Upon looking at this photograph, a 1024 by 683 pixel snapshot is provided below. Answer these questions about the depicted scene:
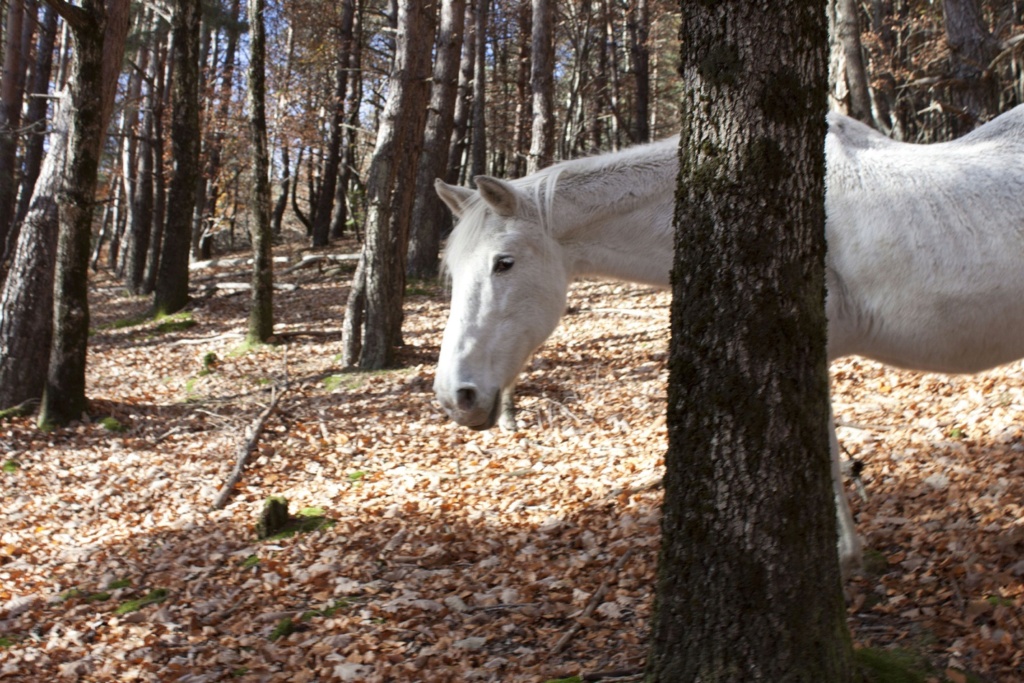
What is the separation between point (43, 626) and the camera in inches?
244

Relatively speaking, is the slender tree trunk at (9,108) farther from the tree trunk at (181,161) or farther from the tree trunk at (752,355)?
the tree trunk at (752,355)

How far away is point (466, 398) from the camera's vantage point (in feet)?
14.5

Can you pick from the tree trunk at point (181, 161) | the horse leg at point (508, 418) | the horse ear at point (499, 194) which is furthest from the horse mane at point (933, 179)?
the tree trunk at point (181, 161)

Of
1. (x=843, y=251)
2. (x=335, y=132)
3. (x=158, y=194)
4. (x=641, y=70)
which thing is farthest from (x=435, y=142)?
(x=843, y=251)

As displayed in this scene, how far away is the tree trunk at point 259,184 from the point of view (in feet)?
42.6

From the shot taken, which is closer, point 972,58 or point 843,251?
point 843,251

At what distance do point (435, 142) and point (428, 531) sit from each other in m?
12.8

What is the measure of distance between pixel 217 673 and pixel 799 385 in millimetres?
4016

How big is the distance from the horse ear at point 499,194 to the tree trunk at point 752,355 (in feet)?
5.45

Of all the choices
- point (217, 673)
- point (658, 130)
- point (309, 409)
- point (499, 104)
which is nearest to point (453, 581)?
point (217, 673)

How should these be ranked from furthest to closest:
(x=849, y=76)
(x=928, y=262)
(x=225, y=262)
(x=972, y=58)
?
1. (x=225, y=262)
2. (x=972, y=58)
3. (x=849, y=76)
4. (x=928, y=262)

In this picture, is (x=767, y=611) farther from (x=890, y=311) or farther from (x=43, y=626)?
(x=43, y=626)

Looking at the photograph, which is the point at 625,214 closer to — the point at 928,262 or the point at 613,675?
the point at 928,262

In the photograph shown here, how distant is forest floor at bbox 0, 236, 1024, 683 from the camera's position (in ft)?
14.9
